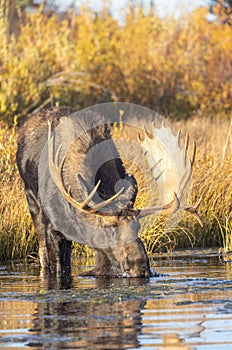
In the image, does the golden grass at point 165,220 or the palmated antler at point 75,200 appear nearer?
the palmated antler at point 75,200

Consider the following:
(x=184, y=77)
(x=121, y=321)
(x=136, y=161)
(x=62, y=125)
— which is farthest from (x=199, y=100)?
(x=121, y=321)

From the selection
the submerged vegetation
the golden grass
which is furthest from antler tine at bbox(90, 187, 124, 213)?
the submerged vegetation

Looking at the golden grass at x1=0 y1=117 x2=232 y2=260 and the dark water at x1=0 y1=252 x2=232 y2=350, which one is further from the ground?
the golden grass at x1=0 y1=117 x2=232 y2=260

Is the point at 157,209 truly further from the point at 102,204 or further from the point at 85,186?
the point at 85,186

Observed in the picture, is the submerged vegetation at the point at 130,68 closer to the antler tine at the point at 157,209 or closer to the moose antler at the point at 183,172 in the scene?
the moose antler at the point at 183,172

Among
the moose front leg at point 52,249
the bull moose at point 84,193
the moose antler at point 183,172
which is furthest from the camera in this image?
the moose front leg at point 52,249

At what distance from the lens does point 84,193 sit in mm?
10109

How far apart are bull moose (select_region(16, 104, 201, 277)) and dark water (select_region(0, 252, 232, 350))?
28 centimetres

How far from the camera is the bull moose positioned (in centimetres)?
990

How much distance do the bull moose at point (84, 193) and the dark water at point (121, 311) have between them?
279 millimetres

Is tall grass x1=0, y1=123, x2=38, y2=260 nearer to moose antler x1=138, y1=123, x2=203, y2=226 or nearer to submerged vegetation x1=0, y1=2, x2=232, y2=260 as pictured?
moose antler x1=138, y1=123, x2=203, y2=226

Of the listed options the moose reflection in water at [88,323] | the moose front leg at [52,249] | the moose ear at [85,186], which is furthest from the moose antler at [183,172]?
the moose reflection in water at [88,323]

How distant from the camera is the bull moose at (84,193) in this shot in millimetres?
9898

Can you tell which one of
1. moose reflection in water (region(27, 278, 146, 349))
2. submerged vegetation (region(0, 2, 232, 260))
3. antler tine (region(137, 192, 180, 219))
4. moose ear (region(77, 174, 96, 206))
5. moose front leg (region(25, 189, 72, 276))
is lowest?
moose reflection in water (region(27, 278, 146, 349))
